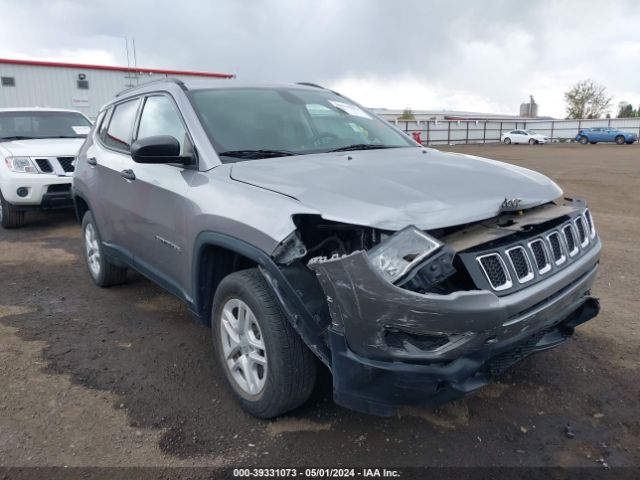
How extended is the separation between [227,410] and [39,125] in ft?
26.0

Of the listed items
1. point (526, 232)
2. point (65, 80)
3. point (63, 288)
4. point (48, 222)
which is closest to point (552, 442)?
point (526, 232)

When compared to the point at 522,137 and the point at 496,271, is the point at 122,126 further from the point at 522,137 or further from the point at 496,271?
the point at 522,137

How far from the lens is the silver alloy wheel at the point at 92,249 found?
504 cm

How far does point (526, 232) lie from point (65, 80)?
2029 centimetres

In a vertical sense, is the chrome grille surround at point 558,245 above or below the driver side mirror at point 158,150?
below

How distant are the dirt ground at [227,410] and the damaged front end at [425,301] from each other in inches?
19.7

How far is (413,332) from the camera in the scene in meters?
2.11

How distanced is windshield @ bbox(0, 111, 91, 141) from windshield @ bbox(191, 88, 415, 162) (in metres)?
6.46

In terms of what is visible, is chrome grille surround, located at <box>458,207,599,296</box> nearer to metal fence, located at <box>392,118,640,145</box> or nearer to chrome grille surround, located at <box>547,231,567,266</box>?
chrome grille surround, located at <box>547,231,567,266</box>

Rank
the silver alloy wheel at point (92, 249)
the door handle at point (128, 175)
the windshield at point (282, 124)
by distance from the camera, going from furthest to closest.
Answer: the silver alloy wheel at point (92, 249)
the door handle at point (128, 175)
the windshield at point (282, 124)

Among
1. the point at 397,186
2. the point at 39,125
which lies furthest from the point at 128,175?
the point at 39,125

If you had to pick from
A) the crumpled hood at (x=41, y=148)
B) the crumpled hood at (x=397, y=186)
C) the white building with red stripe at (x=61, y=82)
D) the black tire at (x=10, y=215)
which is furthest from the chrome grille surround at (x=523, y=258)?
the white building with red stripe at (x=61, y=82)

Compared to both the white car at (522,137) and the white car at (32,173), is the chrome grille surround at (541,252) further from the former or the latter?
the white car at (522,137)

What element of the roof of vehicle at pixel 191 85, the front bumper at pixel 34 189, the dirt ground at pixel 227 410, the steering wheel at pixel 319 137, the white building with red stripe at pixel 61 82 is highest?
the white building with red stripe at pixel 61 82
